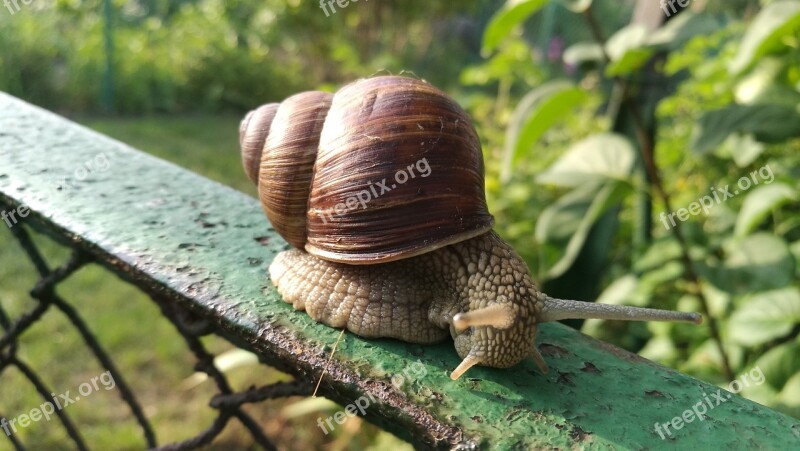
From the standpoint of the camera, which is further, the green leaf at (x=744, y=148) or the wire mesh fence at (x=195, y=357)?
the green leaf at (x=744, y=148)

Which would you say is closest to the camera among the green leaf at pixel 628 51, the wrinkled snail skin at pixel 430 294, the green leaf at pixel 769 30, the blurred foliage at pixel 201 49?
the wrinkled snail skin at pixel 430 294

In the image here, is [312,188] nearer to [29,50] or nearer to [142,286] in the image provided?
[142,286]
